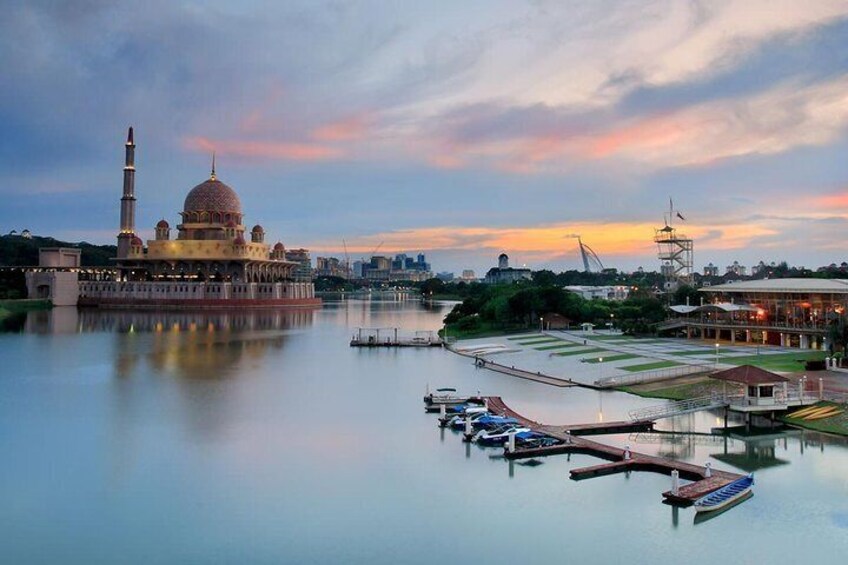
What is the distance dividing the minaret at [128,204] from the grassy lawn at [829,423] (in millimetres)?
134807

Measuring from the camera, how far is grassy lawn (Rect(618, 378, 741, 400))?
3941 cm

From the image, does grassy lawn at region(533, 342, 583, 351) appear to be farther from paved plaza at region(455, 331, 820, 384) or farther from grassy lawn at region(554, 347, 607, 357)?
grassy lawn at region(554, 347, 607, 357)

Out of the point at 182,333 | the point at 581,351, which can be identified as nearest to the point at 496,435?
the point at 581,351

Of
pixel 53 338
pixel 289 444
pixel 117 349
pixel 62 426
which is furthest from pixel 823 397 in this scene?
pixel 53 338

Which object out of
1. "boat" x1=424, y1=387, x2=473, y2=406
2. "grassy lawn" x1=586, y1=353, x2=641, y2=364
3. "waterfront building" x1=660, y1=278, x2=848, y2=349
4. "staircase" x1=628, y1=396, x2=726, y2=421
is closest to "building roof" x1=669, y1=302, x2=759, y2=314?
"waterfront building" x1=660, y1=278, x2=848, y2=349

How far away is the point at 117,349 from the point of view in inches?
2616

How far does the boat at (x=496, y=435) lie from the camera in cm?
3168

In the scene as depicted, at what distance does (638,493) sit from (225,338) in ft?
201

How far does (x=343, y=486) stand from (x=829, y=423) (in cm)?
2312

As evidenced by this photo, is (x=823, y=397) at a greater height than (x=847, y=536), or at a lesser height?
greater

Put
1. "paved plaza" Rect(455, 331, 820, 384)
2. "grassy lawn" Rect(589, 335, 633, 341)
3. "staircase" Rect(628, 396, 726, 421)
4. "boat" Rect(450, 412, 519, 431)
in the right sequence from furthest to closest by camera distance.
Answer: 1. "grassy lawn" Rect(589, 335, 633, 341)
2. "paved plaza" Rect(455, 331, 820, 384)
3. "staircase" Rect(628, 396, 726, 421)
4. "boat" Rect(450, 412, 519, 431)

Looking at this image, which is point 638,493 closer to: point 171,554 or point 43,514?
point 171,554

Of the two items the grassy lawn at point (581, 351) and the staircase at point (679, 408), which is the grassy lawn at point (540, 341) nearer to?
the grassy lawn at point (581, 351)

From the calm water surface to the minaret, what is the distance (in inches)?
4096
